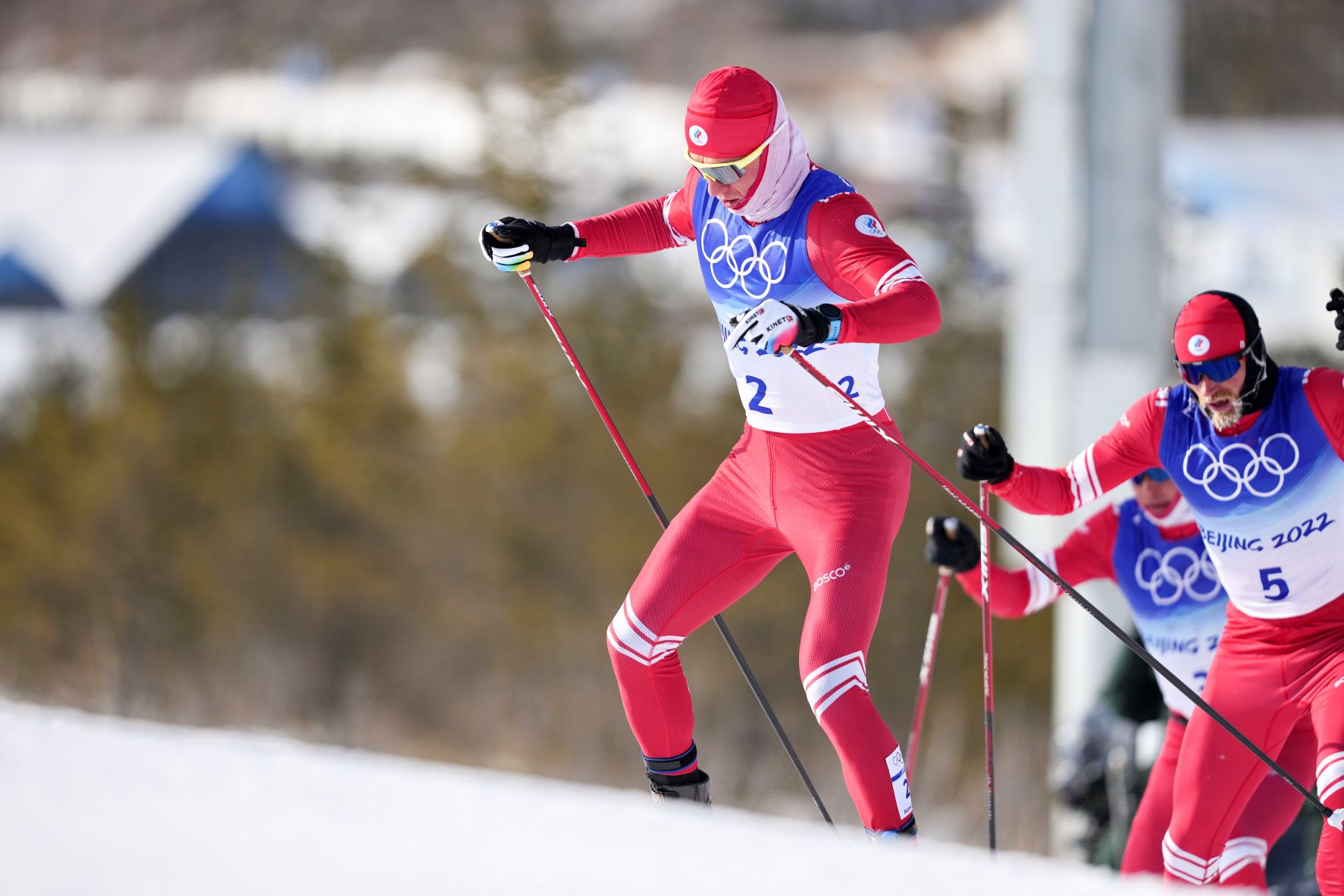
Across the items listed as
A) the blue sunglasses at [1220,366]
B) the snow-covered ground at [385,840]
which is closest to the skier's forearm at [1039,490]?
the blue sunglasses at [1220,366]

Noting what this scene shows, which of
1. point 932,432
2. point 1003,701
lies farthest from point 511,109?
point 1003,701

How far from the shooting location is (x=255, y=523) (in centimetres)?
2064

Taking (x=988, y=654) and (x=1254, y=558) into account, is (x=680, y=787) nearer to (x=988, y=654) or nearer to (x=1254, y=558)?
(x=988, y=654)

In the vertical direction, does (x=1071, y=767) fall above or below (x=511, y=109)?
above

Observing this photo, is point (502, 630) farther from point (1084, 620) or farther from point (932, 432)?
point (1084, 620)

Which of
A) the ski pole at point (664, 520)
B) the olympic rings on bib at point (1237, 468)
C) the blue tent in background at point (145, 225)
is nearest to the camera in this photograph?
the olympic rings on bib at point (1237, 468)

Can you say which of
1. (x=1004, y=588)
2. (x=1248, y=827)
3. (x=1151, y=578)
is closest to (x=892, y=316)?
(x=1004, y=588)

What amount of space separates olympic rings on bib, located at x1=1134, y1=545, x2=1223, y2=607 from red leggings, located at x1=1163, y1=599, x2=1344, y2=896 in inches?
24.2

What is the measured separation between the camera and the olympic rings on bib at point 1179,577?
3822 millimetres

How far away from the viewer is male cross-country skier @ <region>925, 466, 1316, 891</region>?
3.71 metres

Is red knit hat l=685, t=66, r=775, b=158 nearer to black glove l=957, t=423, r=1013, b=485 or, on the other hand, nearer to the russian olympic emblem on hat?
the russian olympic emblem on hat

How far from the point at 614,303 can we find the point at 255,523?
5.74 meters

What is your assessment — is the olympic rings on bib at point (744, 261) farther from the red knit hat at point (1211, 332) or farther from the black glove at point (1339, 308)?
the black glove at point (1339, 308)

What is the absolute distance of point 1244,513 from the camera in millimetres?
3080
